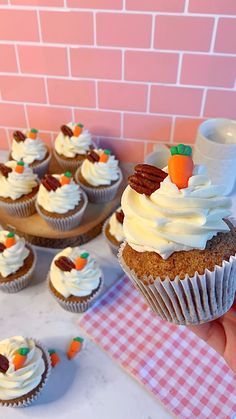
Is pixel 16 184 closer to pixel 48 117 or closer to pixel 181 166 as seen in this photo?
pixel 48 117

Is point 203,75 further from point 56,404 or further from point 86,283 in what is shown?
point 56,404

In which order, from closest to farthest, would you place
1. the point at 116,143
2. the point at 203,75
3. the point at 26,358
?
the point at 26,358 → the point at 203,75 → the point at 116,143

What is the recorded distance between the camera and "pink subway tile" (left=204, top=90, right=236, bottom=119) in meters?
1.61

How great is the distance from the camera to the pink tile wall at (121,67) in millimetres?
1470

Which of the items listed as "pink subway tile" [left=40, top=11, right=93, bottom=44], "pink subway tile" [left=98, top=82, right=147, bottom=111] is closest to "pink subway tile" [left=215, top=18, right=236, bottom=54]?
"pink subway tile" [left=98, top=82, right=147, bottom=111]

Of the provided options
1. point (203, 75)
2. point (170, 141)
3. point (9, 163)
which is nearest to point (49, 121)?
point (9, 163)

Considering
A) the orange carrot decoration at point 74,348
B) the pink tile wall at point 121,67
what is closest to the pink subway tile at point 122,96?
the pink tile wall at point 121,67

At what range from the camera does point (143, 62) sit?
1586 millimetres

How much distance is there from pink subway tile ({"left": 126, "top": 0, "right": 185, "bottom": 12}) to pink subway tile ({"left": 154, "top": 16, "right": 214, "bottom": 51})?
3 cm

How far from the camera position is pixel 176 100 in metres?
1.67

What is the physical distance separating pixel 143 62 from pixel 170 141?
14.4 inches

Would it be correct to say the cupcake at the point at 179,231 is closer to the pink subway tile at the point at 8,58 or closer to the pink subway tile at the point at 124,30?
the pink subway tile at the point at 124,30

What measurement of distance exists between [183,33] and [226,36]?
151 millimetres

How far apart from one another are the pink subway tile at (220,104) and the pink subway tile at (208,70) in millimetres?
38
